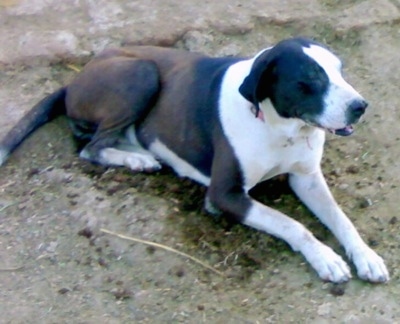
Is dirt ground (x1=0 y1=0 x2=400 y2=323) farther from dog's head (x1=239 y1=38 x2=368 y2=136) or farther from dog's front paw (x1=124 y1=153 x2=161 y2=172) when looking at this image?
dog's head (x1=239 y1=38 x2=368 y2=136)

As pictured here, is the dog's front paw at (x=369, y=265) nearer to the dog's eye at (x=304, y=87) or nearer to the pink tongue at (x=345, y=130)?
the pink tongue at (x=345, y=130)

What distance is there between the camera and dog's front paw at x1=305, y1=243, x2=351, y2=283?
199 inches

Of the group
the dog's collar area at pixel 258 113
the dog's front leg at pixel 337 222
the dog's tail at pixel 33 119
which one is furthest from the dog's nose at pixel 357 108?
the dog's tail at pixel 33 119

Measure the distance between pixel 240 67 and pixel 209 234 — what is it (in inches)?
32.1

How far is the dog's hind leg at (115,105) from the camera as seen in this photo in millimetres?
5879

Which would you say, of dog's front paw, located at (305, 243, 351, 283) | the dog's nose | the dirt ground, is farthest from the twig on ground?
the dog's nose

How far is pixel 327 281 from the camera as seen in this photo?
16.6ft

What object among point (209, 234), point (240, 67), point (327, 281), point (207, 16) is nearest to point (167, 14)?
point (207, 16)

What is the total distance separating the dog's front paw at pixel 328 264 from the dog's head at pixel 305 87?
549 mm

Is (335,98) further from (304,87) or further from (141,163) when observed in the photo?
(141,163)

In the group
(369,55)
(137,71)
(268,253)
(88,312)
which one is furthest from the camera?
(369,55)

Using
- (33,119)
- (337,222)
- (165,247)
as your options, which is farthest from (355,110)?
(33,119)

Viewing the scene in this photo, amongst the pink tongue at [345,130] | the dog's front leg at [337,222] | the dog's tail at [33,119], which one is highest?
the pink tongue at [345,130]

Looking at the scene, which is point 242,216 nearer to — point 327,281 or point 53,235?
point 327,281
